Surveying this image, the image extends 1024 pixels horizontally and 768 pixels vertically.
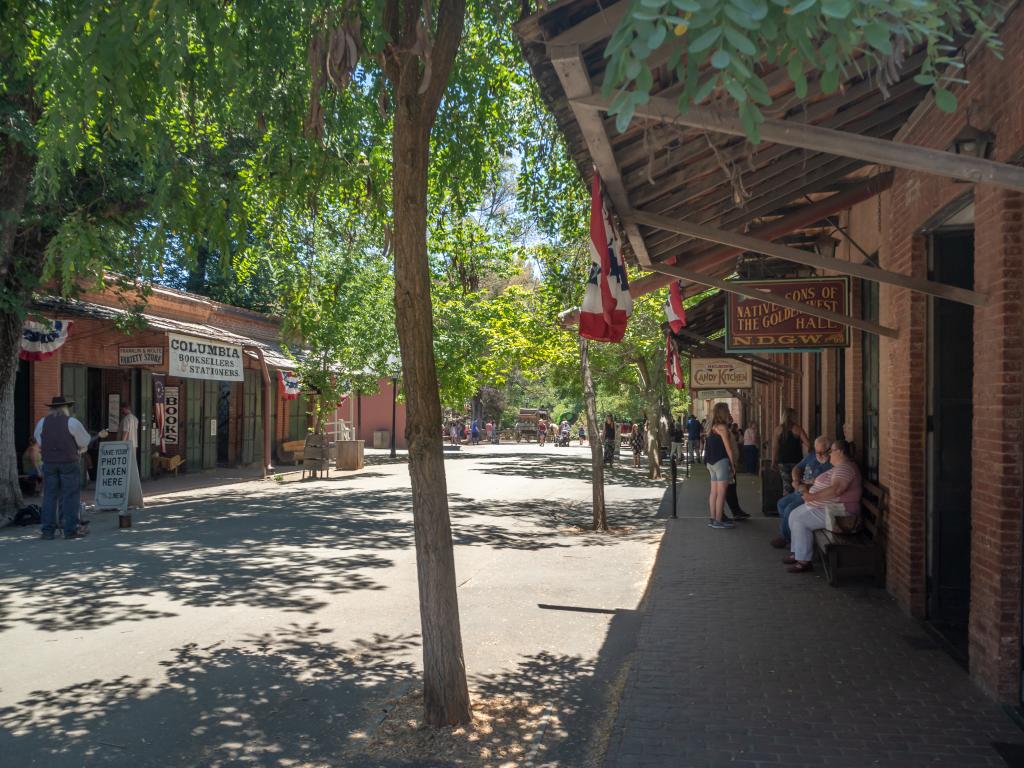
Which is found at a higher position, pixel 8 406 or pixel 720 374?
pixel 720 374

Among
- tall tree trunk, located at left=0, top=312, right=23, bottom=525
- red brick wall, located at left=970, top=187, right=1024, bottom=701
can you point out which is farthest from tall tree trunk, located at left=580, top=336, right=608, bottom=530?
tall tree trunk, located at left=0, top=312, right=23, bottom=525

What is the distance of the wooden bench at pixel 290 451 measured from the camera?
84.1 feet

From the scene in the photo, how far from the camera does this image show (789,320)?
9727mm

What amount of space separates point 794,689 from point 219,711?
3.44 m

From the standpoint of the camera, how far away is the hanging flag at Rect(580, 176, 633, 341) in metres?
6.01

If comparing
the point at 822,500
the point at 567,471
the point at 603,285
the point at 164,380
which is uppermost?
the point at 603,285

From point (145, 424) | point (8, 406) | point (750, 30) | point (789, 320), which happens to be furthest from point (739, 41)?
point (145, 424)

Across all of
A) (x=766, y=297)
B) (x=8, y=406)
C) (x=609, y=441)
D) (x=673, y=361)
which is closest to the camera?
(x=766, y=297)

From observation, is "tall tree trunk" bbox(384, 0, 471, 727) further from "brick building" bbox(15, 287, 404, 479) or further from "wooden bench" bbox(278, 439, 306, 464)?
"wooden bench" bbox(278, 439, 306, 464)

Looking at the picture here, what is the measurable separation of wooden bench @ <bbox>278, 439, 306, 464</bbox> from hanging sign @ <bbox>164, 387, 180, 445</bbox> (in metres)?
4.01

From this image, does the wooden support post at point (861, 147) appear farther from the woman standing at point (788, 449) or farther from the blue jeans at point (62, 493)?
the blue jeans at point (62, 493)

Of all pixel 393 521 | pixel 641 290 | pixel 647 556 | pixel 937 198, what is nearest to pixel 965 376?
pixel 937 198

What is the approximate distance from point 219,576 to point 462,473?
15.0 metres

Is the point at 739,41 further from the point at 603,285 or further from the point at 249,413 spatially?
the point at 249,413
